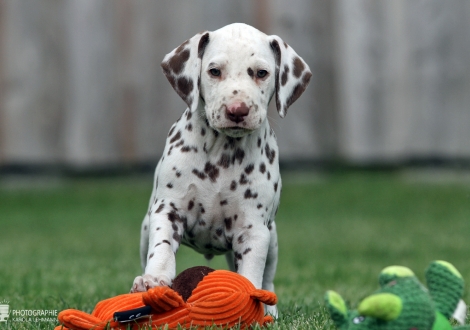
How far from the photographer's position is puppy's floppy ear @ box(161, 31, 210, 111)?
3.59 metres

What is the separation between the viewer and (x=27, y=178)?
9.73m

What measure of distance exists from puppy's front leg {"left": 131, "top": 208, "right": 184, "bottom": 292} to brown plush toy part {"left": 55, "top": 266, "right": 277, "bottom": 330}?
0.16 m

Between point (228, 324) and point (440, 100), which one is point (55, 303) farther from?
point (440, 100)

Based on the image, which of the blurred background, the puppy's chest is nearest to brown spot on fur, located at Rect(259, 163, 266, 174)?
the puppy's chest

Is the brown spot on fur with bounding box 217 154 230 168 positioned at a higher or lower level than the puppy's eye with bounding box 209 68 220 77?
lower

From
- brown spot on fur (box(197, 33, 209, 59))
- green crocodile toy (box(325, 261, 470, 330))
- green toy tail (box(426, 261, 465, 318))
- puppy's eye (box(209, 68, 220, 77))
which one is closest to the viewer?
green crocodile toy (box(325, 261, 470, 330))

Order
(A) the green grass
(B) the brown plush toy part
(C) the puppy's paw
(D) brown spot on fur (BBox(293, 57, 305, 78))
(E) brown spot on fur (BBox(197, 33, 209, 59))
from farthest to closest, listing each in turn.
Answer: (A) the green grass < (D) brown spot on fur (BBox(293, 57, 305, 78)) < (E) brown spot on fur (BBox(197, 33, 209, 59)) < (C) the puppy's paw < (B) the brown plush toy part

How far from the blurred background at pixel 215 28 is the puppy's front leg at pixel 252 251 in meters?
5.67

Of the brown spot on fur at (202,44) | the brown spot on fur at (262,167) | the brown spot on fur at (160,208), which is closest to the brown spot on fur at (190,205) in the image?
the brown spot on fur at (160,208)

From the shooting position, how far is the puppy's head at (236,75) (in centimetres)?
337

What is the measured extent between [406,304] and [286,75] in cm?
158

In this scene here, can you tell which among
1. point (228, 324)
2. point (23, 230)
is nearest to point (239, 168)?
point (228, 324)

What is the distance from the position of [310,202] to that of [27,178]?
11.5ft

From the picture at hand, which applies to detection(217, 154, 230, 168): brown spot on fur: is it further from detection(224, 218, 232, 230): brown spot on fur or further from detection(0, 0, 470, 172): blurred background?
detection(0, 0, 470, 172): blurred background
